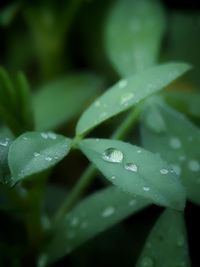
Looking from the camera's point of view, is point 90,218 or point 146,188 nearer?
point 146,188

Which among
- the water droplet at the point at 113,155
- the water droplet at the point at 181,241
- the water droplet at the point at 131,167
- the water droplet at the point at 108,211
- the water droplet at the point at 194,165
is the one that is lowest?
the water droplet at the point at 181,241

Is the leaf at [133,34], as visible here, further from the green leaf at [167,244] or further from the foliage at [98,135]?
the green leaf at [167,244]

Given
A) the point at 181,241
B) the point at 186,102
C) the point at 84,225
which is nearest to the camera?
the point at 181,241

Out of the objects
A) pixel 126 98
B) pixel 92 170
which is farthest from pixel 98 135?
pixel 126 98

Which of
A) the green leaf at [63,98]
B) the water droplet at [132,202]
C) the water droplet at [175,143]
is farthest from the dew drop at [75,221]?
the green leaf at [63,98]

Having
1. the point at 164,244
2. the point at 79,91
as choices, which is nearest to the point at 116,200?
the point at 164,244

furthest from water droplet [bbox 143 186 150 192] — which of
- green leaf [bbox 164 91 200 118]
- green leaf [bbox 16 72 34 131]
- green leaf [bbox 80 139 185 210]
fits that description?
green leaf [bbox 164 91 200 118]

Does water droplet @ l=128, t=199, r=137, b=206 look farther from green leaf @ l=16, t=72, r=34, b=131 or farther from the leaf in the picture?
the leaf

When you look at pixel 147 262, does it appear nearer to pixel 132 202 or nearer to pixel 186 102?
pixel 132 202
